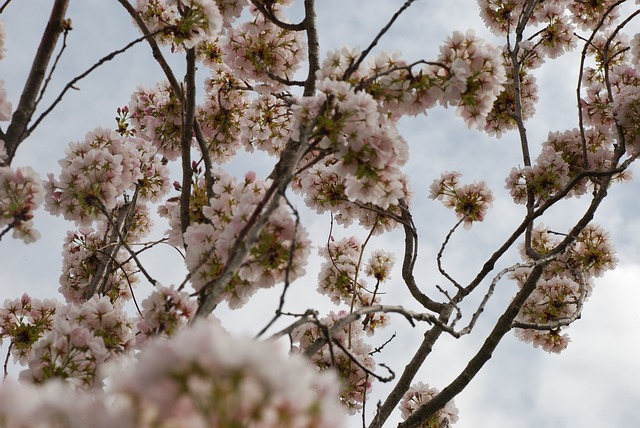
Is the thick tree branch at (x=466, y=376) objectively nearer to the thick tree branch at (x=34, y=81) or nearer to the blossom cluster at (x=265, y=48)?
the blossom cluster at (x=265, y=48)

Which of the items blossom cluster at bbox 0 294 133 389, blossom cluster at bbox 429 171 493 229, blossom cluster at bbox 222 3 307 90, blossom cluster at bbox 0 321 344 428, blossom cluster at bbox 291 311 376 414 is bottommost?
blossom cluster at bbox 0 321 344 428

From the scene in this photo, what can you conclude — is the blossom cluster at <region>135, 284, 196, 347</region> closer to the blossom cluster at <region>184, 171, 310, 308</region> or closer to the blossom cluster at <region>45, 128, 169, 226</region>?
the blossom cluster at <region>184, 171, 310, 308</region>

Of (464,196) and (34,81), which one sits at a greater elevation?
(464,196)

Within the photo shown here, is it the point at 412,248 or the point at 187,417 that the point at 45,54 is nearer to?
the point at 187,417

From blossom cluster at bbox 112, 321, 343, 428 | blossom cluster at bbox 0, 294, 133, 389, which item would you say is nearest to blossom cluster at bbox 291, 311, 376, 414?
blossom cluster at bbox 0, 294, 133, 389

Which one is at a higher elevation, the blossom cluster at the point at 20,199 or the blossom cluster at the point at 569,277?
the blossom cluster at the point at 569,277

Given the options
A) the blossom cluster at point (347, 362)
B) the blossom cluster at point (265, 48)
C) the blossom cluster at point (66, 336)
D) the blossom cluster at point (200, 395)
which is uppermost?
the blossom cluster at point (265, 48)

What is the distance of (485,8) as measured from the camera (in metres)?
5.71

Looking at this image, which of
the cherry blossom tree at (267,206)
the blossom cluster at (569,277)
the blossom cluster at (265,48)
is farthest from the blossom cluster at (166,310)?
the blossom cluster at (569,277)

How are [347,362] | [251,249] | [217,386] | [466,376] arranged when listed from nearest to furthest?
[217,386] → [251,249] → [466,376] → [347,362]

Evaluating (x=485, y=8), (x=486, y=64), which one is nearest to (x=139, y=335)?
(x=486, y=64)

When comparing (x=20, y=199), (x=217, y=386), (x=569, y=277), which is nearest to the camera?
(x=217, y=386)

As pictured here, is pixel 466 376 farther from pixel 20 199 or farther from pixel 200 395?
pixel 200 395

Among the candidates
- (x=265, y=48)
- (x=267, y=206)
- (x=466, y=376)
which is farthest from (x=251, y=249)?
(x=466, y=376)
